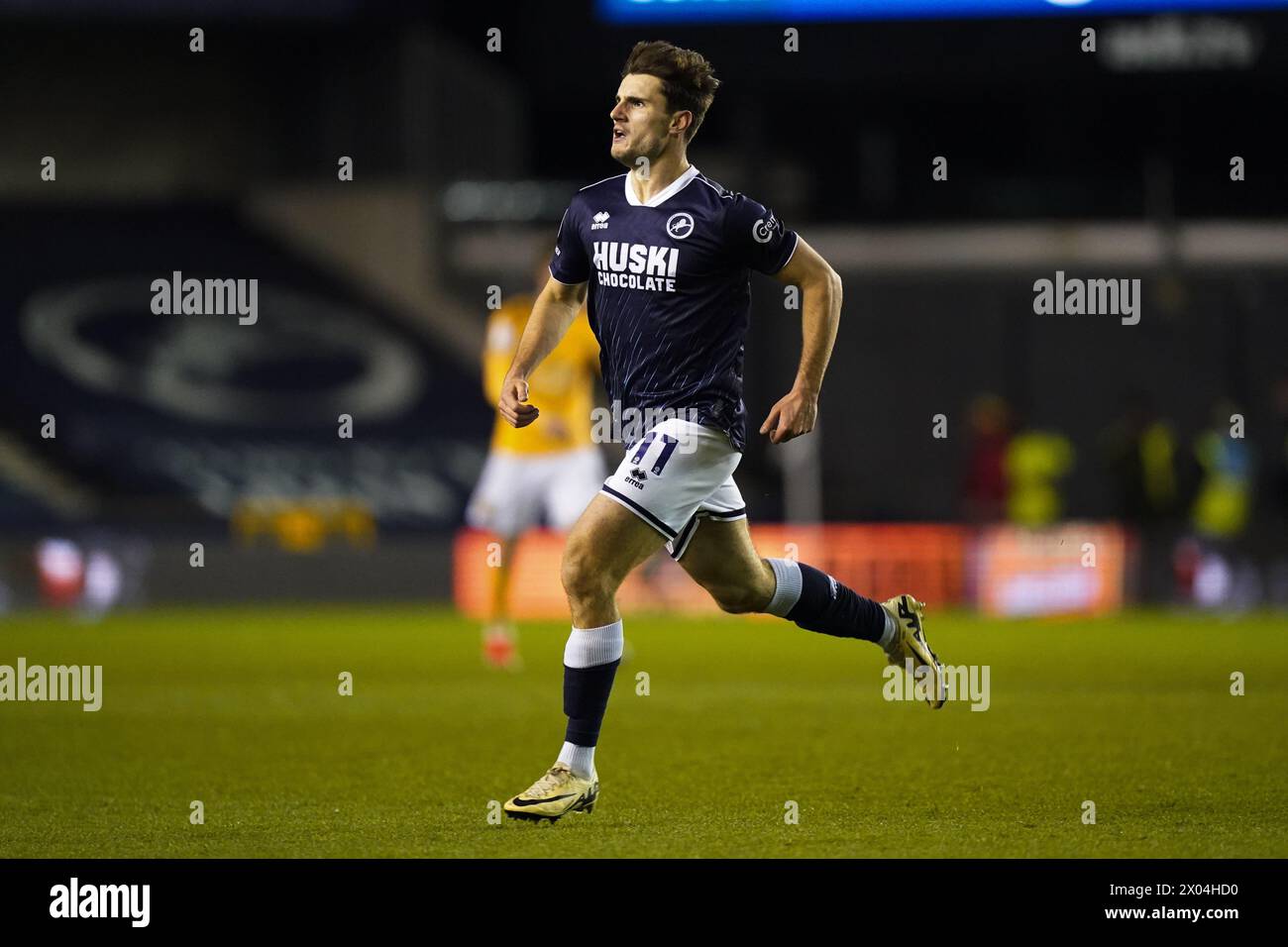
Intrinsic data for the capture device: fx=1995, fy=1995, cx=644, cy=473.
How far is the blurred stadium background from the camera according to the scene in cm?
1941

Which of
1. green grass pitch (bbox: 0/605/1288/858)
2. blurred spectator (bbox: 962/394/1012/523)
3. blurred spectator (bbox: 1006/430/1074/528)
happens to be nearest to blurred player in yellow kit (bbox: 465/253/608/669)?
green grass pitch (bbox: 0/605/1288/858)

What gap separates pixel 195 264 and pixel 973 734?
691 inches

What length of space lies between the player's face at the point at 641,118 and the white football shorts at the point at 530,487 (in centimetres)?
586

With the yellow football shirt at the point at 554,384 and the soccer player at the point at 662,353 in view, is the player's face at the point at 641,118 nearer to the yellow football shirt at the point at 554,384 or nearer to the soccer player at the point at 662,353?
the soccer player at the point at 662,353

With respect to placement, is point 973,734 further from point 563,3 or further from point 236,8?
point 236,8

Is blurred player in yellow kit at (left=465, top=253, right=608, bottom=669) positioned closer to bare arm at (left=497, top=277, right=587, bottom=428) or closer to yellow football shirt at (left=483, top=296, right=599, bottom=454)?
yellow football shirt at (left=483, top=296, right=599, bottom=454)

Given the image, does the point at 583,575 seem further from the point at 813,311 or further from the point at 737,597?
the point at 813,311

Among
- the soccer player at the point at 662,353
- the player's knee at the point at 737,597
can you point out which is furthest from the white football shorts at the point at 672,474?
the player's knee at the point at 737,597

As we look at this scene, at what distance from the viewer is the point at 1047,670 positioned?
11797 millimetres

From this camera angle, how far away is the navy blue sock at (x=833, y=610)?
6668mm

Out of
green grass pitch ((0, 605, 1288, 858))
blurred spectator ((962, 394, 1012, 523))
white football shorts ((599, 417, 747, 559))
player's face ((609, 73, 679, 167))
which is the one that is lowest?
green grass pitch ((0, 605, 1288, 858))

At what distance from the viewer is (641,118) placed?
616 centimetres

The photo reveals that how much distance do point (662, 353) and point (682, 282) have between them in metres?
0.23
